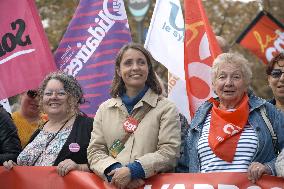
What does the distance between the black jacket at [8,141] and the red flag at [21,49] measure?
0.95 m

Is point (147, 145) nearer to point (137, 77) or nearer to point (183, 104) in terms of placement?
point (137, 77)

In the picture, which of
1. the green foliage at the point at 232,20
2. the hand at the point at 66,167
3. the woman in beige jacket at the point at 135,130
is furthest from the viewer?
the green foliage at the point at 232,20

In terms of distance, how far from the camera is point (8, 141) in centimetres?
575

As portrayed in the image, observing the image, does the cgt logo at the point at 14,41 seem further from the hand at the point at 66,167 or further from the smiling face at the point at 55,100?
the hand at the point at 66,167

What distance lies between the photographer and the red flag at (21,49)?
6770 mm

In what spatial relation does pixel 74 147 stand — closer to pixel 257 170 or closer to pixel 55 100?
pixel 55 100

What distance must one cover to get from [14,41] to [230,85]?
2720mm

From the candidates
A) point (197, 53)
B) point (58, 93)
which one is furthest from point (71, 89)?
point (197, 53)

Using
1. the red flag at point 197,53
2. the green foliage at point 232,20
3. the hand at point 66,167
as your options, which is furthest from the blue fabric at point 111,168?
the green foliage at point 232,20

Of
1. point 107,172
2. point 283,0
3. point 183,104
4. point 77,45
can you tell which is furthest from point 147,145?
point 283,0

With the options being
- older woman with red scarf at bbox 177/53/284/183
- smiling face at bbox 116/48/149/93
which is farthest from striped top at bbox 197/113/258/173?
smiling face at bbox 116/48/149/93

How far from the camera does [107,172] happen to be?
16.6 ft

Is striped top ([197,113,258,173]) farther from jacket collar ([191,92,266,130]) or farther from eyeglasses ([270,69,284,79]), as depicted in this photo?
eyeglasses ([270,69,284,79])

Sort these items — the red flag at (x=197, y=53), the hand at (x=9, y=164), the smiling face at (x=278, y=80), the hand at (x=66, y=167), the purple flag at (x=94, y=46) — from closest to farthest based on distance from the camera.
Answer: the hand at (x=66, y=167), the hand at (x=9, y=164), the smiling face at (x=278, y=80), the red flag at (x=197, y=53), the purple flag at (x=94, y=46)
